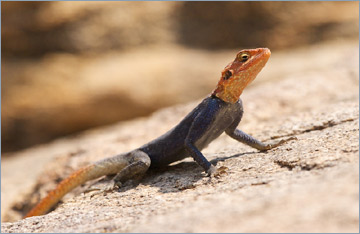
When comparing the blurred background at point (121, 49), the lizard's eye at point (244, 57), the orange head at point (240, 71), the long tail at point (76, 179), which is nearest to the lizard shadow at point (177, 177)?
the long tail at point (76, 179)

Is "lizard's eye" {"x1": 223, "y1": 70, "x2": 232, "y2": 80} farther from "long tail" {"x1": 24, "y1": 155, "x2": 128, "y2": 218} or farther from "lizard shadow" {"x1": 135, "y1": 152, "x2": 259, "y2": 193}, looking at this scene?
"long tail" {"x1": 24, "y1": 155, "x2": 128, "y2": 218}

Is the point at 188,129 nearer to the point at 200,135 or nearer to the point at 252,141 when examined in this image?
the point at 200,135

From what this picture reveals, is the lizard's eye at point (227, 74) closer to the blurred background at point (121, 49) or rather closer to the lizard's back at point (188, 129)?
the lizard's back at point (188, 129)

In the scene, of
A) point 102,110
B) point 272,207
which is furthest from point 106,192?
point 102,110

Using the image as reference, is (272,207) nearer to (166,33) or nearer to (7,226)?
(7,226)

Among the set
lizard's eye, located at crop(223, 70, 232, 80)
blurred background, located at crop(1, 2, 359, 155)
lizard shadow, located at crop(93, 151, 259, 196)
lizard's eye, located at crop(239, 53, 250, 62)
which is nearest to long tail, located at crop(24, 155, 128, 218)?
lizard shadow, located at crop(93, 151, 259, 196)

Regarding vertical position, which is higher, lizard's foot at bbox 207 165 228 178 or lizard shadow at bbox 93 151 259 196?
lizard's foot at bbox 207 165 228 178
